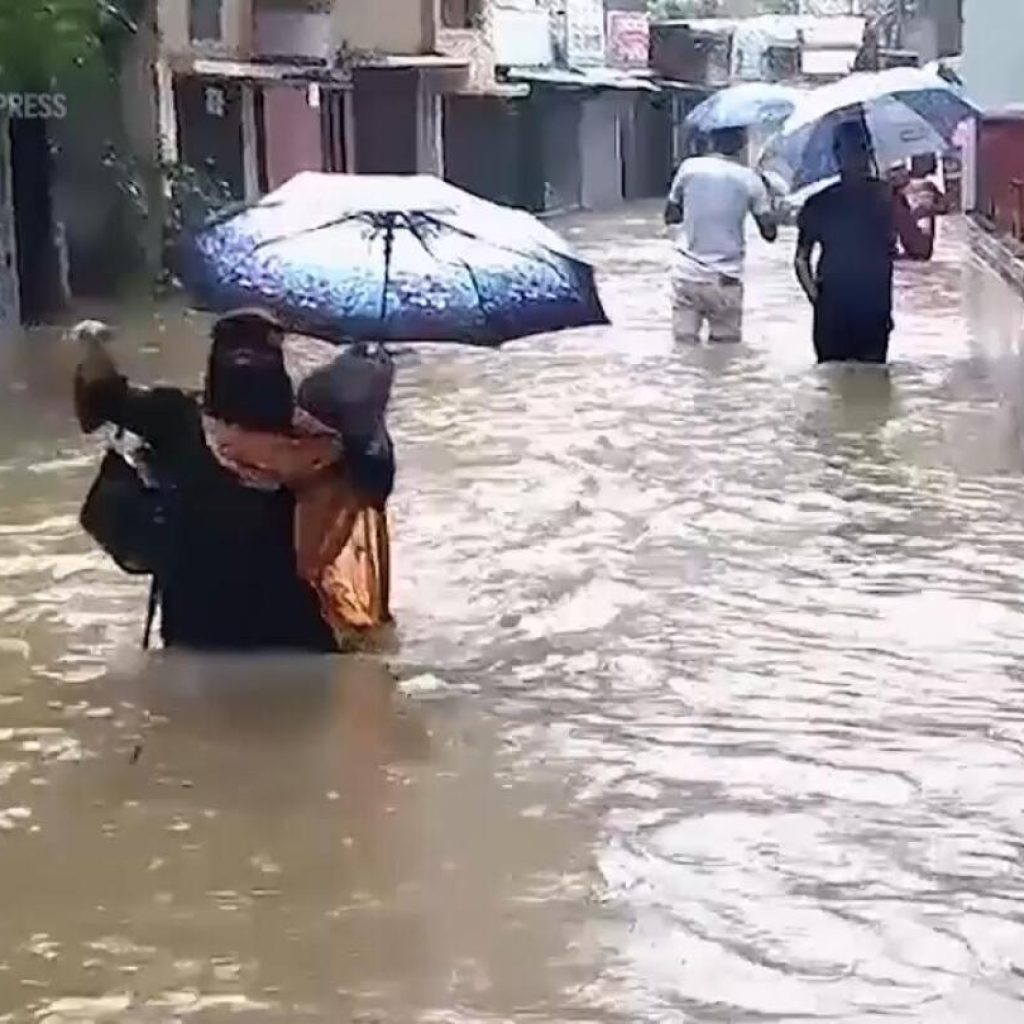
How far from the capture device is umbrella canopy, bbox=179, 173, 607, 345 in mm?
8234

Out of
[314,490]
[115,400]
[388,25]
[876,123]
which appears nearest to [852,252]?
[876,123]

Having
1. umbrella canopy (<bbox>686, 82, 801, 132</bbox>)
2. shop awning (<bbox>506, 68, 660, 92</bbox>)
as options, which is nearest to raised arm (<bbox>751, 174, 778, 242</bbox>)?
umbrella canopy (<bbox>686, 82, 801, 132</bbox>)

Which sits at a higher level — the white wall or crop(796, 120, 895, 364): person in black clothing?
the white wall

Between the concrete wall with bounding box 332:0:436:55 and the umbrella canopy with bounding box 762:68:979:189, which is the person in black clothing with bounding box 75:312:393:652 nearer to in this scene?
the umbrella canopy with bounding box 762:68:979:189

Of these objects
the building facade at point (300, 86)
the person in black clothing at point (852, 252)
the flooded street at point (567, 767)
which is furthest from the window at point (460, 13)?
the flooded street at point (567, 767)

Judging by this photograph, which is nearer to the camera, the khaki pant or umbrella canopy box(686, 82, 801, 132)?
the khaki pant

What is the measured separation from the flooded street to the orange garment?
1.05 feet

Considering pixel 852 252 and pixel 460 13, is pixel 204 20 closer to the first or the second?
pixel 460 13

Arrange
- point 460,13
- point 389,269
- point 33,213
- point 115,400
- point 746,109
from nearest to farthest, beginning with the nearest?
1. point 115,400
2. point 389,269
3. point 746,109
4. point 33,213
5. point 460,13

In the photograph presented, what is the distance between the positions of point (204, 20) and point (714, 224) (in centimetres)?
1290

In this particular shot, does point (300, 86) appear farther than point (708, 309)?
Yes

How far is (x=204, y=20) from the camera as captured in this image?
91.0 ft

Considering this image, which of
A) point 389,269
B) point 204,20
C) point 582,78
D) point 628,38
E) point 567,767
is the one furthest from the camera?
point 628,38

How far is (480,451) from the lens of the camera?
1309 centimetres
